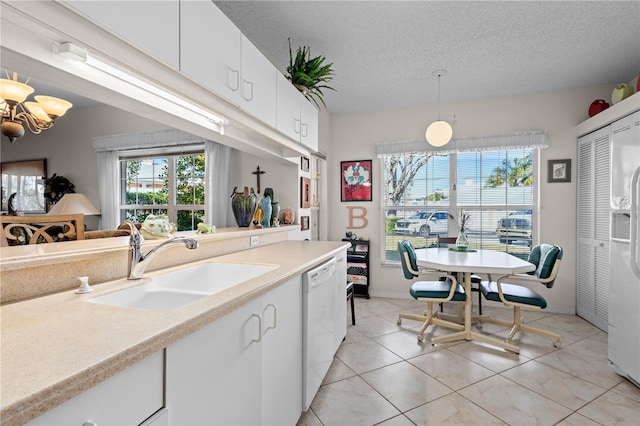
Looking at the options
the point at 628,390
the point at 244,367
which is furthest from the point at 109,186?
the point at 628,390

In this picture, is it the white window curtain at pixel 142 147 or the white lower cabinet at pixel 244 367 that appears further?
the white window curtain at pixel 142 147

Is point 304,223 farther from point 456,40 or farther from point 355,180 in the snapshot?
point 456,40

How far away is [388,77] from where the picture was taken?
3312 millimetres

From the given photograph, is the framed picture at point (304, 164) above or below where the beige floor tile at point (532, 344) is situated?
above

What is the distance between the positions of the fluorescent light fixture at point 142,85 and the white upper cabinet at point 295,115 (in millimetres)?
508

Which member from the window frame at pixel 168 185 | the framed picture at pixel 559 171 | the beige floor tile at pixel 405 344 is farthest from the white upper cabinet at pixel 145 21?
the framed picture at pixel 559 171

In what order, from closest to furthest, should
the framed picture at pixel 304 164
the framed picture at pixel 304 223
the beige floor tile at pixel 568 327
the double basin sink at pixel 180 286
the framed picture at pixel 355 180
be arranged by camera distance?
the double basin sink at pixel 180 286, the beige floor tile at pixel 568 327, the framed picture at pixel 304 164, the framed picture at pixel 304 223, the framed picture at pixel 355 180

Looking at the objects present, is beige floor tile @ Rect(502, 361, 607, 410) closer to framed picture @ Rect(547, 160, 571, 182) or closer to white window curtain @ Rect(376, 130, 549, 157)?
framed picture @ Rect(547, 160, 571, 182)

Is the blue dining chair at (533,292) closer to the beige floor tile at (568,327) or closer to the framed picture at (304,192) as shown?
the beige floor tile at (568,327)

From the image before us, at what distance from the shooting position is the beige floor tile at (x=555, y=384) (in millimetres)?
1974

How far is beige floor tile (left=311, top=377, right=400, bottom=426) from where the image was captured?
177 cm

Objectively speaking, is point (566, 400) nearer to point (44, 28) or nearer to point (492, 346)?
point (492, 346)

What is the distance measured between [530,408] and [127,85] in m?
2.70

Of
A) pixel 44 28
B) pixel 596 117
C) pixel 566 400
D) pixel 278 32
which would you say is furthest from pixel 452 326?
pixel 44 28
